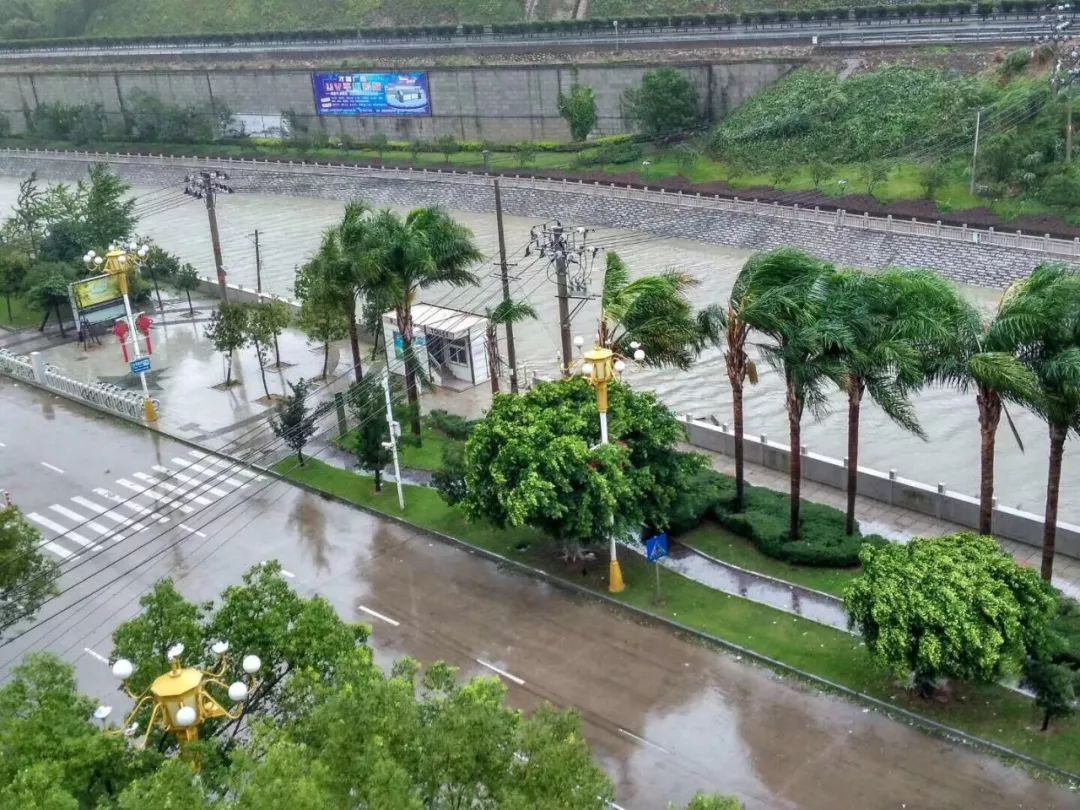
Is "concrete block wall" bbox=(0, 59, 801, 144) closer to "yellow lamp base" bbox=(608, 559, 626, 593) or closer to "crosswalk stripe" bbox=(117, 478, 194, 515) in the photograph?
"crosswalk stripe" bbox=(117, 478, 194, 515)

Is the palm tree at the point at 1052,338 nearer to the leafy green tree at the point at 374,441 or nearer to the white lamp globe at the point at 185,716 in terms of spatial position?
the white lamp globe at the point at 185,716

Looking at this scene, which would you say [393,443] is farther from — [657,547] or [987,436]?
[987,436]

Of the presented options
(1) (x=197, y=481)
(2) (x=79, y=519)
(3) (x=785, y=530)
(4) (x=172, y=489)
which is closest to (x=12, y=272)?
(1) (x=197, y=481)

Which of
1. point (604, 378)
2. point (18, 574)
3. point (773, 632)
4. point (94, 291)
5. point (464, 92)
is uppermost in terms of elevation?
point (464, 92)

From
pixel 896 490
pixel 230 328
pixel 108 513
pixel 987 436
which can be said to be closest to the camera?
pixel 987 436

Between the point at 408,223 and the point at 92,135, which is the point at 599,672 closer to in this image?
the point at 408,223

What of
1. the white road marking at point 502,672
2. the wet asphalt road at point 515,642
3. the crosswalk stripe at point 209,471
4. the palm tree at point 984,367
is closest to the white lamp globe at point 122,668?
the wet asphalt road at point 515,642

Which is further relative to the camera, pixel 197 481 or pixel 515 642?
pixel 197 481

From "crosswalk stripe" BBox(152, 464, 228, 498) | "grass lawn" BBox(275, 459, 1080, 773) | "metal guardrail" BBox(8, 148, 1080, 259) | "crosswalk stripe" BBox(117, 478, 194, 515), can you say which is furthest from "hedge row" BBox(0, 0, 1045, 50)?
"crosswalk stripe" BBox(117, 478, 194, 515)
